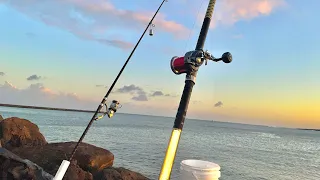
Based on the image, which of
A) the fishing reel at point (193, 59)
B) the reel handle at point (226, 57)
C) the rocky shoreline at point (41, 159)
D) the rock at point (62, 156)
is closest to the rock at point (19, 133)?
the rocky shoreline at point (41, 159)

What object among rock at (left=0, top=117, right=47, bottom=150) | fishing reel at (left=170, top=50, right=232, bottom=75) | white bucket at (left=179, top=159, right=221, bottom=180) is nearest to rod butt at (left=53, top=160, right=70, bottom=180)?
white bucket at (left=179, top=159, right=221, bottom=180)

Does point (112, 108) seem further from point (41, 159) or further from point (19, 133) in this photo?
point (19, 133)

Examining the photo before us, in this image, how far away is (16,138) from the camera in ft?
55.2

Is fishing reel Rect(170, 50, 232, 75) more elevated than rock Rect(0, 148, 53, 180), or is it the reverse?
fishing reel Rect(170, 50, 232, 75)

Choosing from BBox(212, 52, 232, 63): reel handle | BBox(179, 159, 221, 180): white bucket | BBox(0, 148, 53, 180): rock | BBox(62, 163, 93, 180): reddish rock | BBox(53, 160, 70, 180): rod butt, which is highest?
BBox(212, 52, 232, 63): reel handle

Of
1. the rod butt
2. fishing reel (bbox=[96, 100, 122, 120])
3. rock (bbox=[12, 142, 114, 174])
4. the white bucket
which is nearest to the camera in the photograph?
the white bucket

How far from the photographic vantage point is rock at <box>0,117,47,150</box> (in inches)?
668

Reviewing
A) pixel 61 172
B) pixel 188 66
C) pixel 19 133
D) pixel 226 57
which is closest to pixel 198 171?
pixel 188 66

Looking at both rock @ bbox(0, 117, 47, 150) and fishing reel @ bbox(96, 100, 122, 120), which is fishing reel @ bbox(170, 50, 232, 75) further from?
rock @ bbox(0, 117, 47, 150)

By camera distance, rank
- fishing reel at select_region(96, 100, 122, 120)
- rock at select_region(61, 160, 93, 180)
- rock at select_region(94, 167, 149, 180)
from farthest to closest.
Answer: rock at select_region(94, 167, 149, 180) < rock at select_region(61, 160, 93, 180) < fishing reel at select_region(96, 100, 122, 120)

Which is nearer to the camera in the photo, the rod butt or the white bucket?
the white bucket

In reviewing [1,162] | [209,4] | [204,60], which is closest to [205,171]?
[204,60]

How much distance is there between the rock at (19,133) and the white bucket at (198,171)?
15466 mm

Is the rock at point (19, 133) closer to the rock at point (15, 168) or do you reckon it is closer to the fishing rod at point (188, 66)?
the rock at point (15, 168)
